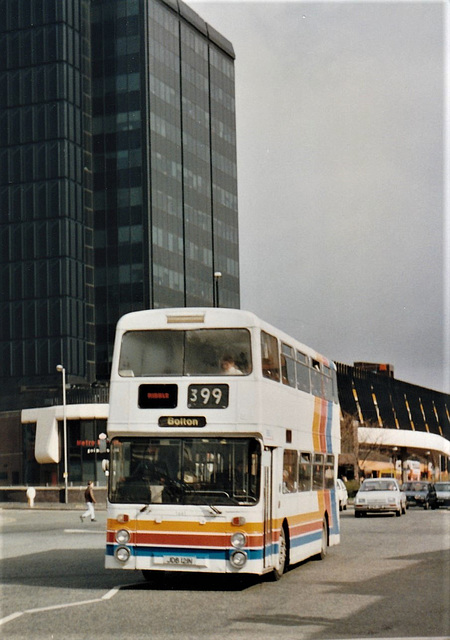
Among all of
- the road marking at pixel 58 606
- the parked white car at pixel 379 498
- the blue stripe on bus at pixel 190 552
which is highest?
the blue stripe on bus at pixel 190 552

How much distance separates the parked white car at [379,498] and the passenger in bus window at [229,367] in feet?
98.0

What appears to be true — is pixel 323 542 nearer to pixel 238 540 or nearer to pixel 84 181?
pixel 238 540

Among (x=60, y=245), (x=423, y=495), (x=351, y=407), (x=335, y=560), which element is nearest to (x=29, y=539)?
(x=335, y=560)

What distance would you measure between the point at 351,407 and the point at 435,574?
10639cm

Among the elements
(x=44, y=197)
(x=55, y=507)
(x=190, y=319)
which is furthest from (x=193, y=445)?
(x=44, y=197)

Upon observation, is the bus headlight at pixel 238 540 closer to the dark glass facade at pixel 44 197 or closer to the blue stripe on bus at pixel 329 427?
the blue stripe on bus at pixel 329 427

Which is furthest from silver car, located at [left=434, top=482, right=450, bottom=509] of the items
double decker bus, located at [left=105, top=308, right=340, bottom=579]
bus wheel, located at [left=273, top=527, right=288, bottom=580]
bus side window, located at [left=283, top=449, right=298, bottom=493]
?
double decker bus, located at [left=105, top=308, right=340, bottom=579]

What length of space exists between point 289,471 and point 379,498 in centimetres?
2776

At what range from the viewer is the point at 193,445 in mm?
16266

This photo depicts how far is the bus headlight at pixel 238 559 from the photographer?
629 inches

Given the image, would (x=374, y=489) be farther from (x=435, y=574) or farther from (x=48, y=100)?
(x=48, y=100)

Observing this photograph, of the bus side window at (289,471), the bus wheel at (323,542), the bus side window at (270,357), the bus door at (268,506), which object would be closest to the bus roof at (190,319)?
the bus side window at (270,357)

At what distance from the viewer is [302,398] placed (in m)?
19.8

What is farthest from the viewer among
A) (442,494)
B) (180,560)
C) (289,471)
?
(442,494)
